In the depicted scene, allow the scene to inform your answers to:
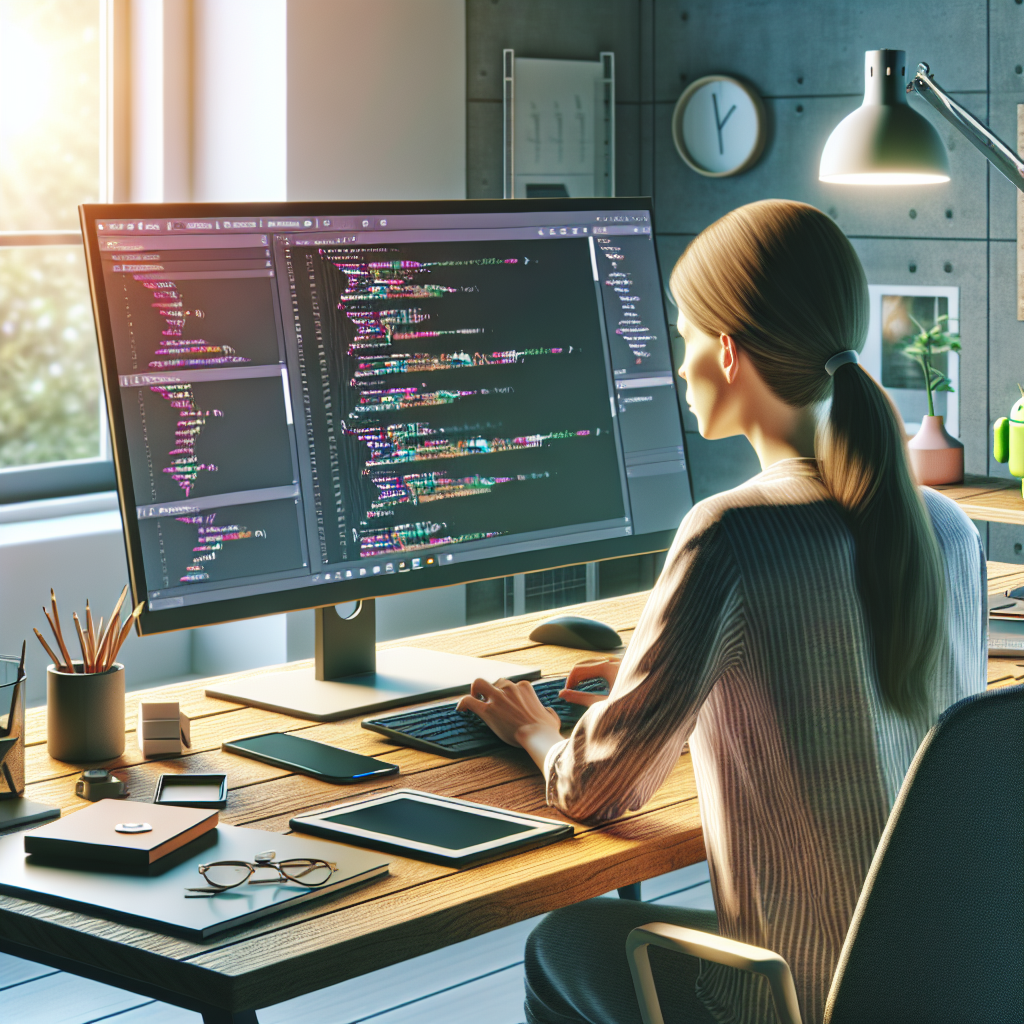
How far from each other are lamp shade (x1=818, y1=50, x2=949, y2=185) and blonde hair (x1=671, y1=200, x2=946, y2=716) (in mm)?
1429

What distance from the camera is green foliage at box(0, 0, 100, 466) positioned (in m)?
3.80

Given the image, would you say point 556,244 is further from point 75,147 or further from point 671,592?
point 75,147

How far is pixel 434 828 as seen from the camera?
129 cm

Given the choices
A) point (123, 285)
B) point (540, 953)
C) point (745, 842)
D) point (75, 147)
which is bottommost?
point (540, 953)

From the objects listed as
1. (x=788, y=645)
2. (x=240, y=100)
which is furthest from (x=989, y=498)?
(x=240, y=100)

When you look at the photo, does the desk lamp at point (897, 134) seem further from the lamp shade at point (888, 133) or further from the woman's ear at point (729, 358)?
the woman's ear at point (729, 358)

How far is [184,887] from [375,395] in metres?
0.70

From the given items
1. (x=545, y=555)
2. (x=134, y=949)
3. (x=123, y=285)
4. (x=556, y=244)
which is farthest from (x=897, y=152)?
(x=134, y=949)

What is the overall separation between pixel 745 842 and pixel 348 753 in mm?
438

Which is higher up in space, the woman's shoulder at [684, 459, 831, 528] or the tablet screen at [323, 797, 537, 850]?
the woman's shoulder at [684, 459, 831, 528]

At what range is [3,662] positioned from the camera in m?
1.35

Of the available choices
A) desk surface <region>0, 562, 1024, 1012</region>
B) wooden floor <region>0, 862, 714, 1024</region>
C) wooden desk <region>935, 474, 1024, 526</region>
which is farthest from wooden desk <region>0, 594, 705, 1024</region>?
wooden desk <region>935, 474, 1024, 526</region>

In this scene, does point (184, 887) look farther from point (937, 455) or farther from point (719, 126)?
point (719, 126)

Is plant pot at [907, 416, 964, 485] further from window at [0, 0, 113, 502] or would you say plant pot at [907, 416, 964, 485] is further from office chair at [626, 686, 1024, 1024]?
office chair at [626, 686, 1024, 1024]
